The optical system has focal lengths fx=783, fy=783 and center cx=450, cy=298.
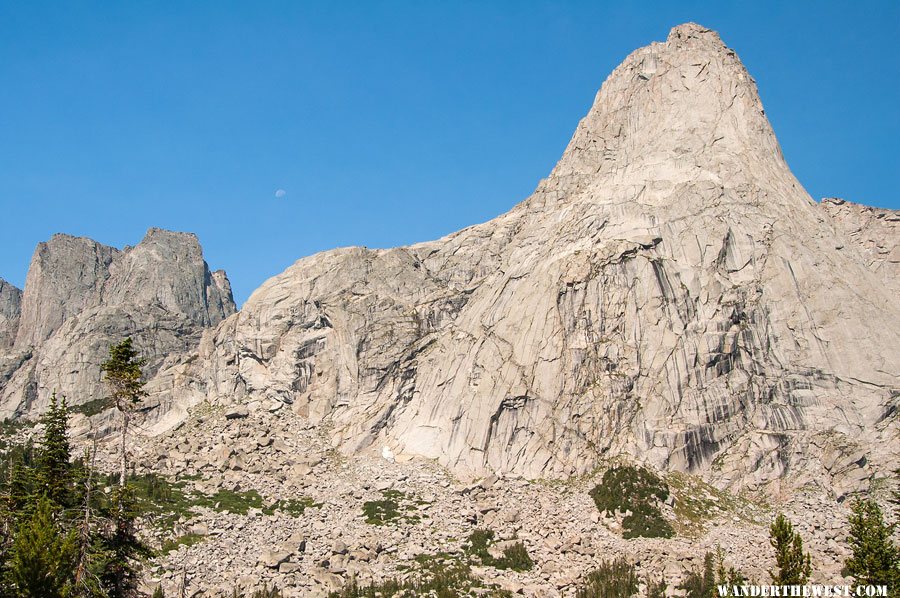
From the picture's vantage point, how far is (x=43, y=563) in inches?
1831

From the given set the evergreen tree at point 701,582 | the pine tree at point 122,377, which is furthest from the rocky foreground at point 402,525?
the pine tree at point 122,377

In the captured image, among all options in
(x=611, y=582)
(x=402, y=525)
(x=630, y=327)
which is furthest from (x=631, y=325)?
(x=611, y=582)

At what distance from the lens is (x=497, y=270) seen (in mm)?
162625

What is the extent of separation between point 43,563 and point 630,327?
105m

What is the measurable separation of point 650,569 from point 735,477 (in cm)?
2886

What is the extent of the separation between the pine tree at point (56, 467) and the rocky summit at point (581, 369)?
32423 mm

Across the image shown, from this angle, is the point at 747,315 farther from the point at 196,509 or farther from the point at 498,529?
the point at 196,509

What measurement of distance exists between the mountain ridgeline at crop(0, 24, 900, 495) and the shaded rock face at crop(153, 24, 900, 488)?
0.39 meters

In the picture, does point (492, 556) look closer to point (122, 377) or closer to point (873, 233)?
point (122, 377)

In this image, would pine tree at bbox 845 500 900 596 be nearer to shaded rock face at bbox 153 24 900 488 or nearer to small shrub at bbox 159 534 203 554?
shaded rock face at bbox 153 24 900 488

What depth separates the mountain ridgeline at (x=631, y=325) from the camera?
408 feet

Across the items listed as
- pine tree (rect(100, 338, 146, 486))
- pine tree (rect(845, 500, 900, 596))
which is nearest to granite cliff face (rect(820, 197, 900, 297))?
Answer: pine tree (rect(845, 500, 900, 596))

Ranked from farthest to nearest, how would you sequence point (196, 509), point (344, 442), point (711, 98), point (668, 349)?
point (711, 98) < point (344, 442) < point (668, 349) < point (196, 509)

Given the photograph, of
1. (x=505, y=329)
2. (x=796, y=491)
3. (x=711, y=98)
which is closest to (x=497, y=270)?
(x=505, y=329)
